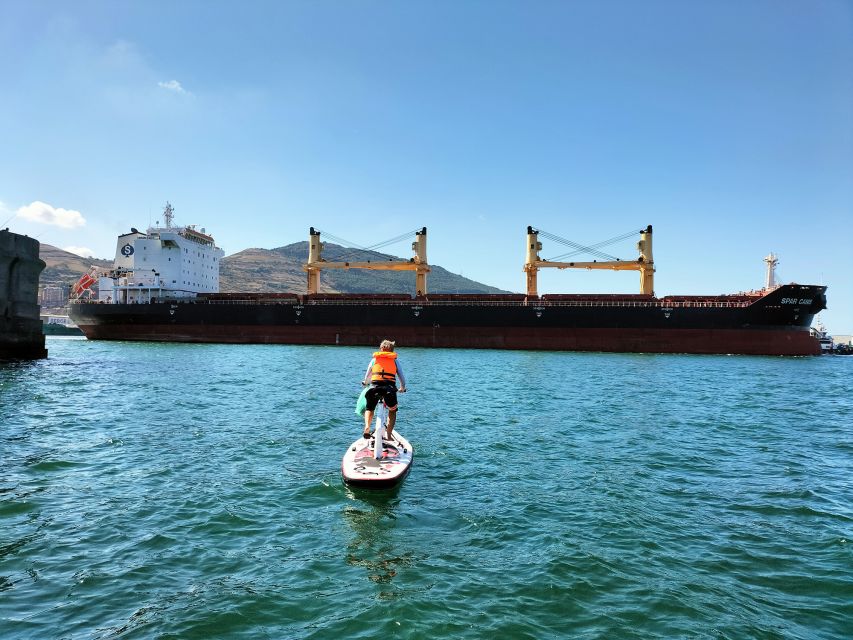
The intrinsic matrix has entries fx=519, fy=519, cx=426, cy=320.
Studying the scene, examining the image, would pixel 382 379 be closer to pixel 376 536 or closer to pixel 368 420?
pixel 368 420

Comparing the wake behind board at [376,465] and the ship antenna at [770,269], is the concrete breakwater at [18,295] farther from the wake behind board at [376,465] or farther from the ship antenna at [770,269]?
the ship antenna at [770,269]

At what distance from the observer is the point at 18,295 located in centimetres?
2641

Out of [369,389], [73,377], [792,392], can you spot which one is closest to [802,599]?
[369,389]

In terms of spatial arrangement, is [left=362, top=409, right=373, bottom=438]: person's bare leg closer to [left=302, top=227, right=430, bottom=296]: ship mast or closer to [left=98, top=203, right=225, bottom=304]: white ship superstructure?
[left=302, top=227, right=430, bottom=296]: ship mast

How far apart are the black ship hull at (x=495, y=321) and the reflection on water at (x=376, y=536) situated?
1389 inches

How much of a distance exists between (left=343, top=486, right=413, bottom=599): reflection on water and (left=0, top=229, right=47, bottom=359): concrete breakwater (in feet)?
87.3

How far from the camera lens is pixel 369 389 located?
9.22 meters

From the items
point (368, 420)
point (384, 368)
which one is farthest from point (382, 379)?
point (368, 420)

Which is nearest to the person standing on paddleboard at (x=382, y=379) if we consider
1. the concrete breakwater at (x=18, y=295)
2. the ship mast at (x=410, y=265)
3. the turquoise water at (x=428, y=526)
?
the turquoise water at (x=428, y=526)

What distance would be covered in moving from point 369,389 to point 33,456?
21.9 ft

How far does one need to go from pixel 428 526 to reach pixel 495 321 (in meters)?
36.4

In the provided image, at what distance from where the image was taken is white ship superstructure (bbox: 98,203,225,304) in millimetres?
51406

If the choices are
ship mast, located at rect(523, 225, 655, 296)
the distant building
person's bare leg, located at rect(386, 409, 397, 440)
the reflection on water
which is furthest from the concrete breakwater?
the distant building

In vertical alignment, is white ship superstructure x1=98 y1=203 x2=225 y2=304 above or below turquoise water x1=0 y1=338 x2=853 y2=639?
above
